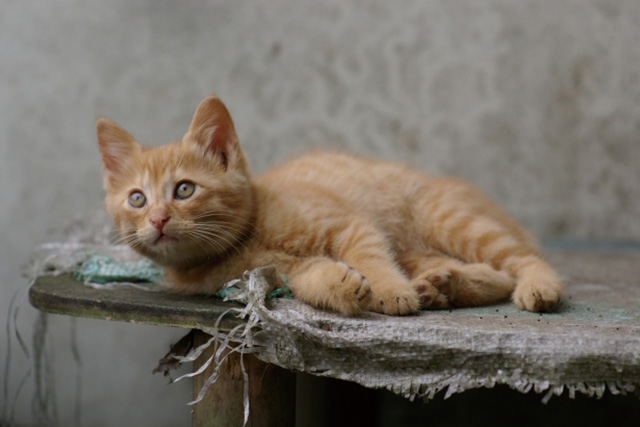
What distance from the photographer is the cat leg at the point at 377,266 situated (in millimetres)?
1282

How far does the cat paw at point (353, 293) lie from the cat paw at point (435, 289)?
0.62ft

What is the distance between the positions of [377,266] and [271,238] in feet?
Result: 0.90

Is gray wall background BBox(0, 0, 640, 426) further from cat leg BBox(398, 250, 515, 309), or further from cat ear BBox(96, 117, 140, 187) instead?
cat leg BBox(398, 250, 515, 309)

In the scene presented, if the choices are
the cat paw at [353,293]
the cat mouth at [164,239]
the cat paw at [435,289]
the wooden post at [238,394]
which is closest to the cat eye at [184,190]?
the cat mouth at [164,239]

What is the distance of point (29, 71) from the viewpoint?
2734 millimetres

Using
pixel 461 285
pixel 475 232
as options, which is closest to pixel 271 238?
pixel 461 285

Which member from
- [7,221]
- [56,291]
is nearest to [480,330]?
[56,291]

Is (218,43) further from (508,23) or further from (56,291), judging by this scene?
(56,291)

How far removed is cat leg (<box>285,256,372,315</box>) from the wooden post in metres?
0.18

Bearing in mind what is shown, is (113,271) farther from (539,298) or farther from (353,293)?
(539,298)

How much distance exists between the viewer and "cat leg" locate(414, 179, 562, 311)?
5.34 feet

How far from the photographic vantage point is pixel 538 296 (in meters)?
1.38

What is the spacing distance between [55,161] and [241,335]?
6.44 feet

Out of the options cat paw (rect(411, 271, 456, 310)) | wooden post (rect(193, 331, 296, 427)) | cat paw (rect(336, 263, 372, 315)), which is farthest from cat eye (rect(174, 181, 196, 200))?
cat paw (rect(411, 271, 456, 310))
